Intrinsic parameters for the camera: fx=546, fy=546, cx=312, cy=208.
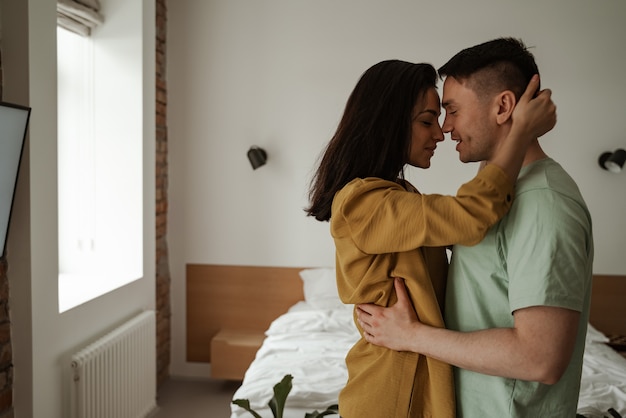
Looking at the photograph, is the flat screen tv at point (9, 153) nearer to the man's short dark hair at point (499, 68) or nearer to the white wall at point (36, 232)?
the white wall at point (36, 232)

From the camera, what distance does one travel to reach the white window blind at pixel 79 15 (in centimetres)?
290

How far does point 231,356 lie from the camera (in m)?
3.75

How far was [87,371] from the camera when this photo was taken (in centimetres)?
254

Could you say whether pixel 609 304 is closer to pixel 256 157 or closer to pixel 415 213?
pixel 256 157

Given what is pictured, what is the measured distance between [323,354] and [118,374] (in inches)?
43.5

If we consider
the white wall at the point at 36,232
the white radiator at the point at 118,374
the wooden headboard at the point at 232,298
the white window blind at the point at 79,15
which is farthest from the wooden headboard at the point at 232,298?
the white window blind at the point at 79,15

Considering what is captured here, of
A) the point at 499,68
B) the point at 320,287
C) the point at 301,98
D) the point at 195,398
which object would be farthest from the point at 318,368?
the point at 301,98

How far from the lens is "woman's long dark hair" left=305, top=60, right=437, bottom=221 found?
128 cm

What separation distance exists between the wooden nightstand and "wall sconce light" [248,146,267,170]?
48.5 inches

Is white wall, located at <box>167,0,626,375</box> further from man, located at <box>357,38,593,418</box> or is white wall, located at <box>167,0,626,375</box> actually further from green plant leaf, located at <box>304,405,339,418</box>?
man, located at <box>357,38,593,418</box>

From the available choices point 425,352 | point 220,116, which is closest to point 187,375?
point 220,116

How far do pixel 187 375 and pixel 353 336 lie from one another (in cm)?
172

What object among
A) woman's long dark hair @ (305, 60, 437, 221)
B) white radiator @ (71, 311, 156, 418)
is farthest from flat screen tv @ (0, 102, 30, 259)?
woman's long dark hair @ (305, 60, 437, 221)

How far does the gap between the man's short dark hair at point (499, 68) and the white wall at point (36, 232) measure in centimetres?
169
